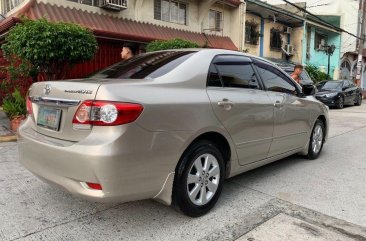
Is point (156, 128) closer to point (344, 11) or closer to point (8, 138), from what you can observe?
point (8, 138)

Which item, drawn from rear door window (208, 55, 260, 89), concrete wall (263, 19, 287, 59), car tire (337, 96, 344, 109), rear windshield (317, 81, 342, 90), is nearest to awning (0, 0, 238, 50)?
rear door window (208, 55, 260, 89)

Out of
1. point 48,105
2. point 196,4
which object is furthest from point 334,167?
point 196,4

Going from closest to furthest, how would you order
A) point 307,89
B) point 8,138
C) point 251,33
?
point 307,89
point 8,138
point 251,33

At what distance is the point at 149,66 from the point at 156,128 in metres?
0.93

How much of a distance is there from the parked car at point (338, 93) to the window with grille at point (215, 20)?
567 centimetres

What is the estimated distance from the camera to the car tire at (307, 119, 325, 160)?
18.7 ft

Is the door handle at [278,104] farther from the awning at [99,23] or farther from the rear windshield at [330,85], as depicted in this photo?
the rear windshield at [330,85]

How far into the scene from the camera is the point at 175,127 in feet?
10.0

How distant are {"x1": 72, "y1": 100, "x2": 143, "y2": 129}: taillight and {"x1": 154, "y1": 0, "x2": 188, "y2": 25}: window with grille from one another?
11.7 m

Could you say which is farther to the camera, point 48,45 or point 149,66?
point 48,45

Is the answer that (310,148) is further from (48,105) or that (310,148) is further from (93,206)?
(48,105)

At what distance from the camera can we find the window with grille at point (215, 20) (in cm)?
1650

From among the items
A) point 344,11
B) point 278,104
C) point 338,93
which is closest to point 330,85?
point 338,93

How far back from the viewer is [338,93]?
16.4 metres
